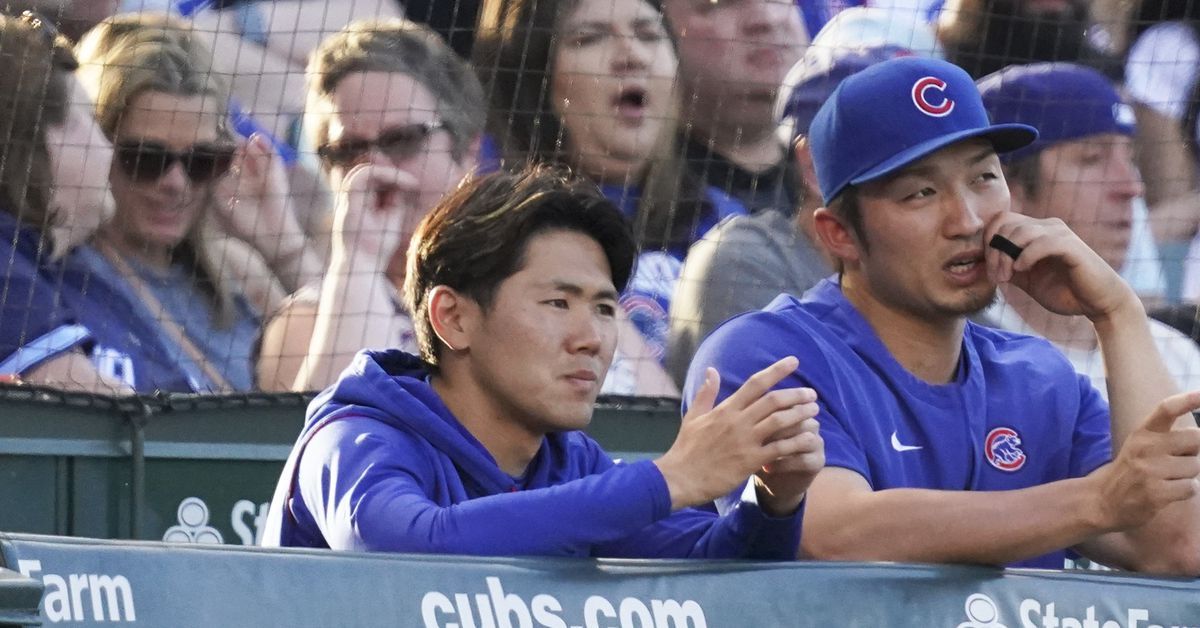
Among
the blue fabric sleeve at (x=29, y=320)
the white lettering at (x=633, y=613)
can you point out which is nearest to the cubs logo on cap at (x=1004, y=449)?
the white lettering at (x=633, y=613)

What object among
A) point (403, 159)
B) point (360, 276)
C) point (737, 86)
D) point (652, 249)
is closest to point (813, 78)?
point (737, 86)

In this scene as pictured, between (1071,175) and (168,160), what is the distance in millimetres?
2438

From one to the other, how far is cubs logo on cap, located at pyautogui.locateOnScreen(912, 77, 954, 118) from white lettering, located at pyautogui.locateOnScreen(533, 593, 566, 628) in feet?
3.49

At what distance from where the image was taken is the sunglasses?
4406mm

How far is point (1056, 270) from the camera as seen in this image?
2756mm

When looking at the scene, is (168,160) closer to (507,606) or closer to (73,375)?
(73,375)

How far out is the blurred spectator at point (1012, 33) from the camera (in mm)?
5477

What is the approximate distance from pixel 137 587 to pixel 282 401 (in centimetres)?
209

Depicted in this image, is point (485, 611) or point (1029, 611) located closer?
point (485, 611)

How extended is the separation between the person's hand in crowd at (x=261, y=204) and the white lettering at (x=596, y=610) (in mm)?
2806

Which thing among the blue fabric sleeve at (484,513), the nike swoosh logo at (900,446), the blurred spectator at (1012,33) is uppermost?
the blurred spectator at (1012,33)

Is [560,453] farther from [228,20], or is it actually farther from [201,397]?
[228,20]

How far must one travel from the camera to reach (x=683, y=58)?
510 cm

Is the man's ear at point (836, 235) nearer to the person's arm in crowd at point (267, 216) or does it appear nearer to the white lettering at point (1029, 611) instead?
the white lettering at point (1029, 611)
